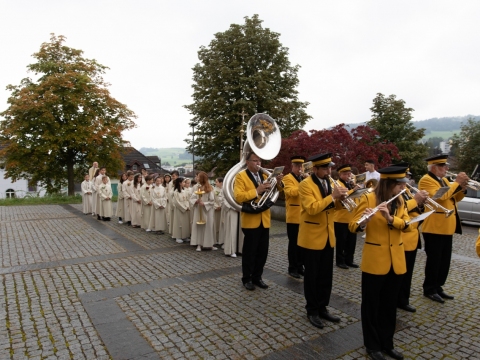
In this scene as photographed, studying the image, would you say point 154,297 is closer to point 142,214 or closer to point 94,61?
point 142,214

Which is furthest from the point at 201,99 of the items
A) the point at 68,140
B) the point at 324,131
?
the point at 324,131

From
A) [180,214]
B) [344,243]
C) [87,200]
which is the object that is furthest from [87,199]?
[344,243]

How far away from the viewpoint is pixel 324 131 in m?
13.8

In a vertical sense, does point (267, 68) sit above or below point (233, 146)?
above

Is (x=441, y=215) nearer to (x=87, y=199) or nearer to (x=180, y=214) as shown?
(x=180, y=214)

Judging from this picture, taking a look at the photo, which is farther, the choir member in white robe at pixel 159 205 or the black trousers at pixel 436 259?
the choir member in white robe at pixel 159 205

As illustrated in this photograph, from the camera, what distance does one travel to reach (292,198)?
7.57 meters

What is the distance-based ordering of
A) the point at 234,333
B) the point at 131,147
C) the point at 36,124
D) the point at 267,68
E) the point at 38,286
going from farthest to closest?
the point at 131,147 < the point at 267,68 < the point at 36,124 < the point at 38,286 < the point at 234,333

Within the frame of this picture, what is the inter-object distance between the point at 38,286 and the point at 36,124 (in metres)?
21.2

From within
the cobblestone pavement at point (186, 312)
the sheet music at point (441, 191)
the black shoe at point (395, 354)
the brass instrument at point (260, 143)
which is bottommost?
the cobblestone pavement at point (186, 312)

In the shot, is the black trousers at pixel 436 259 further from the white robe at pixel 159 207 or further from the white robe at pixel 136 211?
the white robe at pixel 136 211

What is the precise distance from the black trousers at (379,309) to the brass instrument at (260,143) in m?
2.70

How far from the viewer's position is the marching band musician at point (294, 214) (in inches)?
292

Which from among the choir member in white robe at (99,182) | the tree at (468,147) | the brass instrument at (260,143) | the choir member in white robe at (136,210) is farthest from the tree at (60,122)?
the tree at (468,147)
